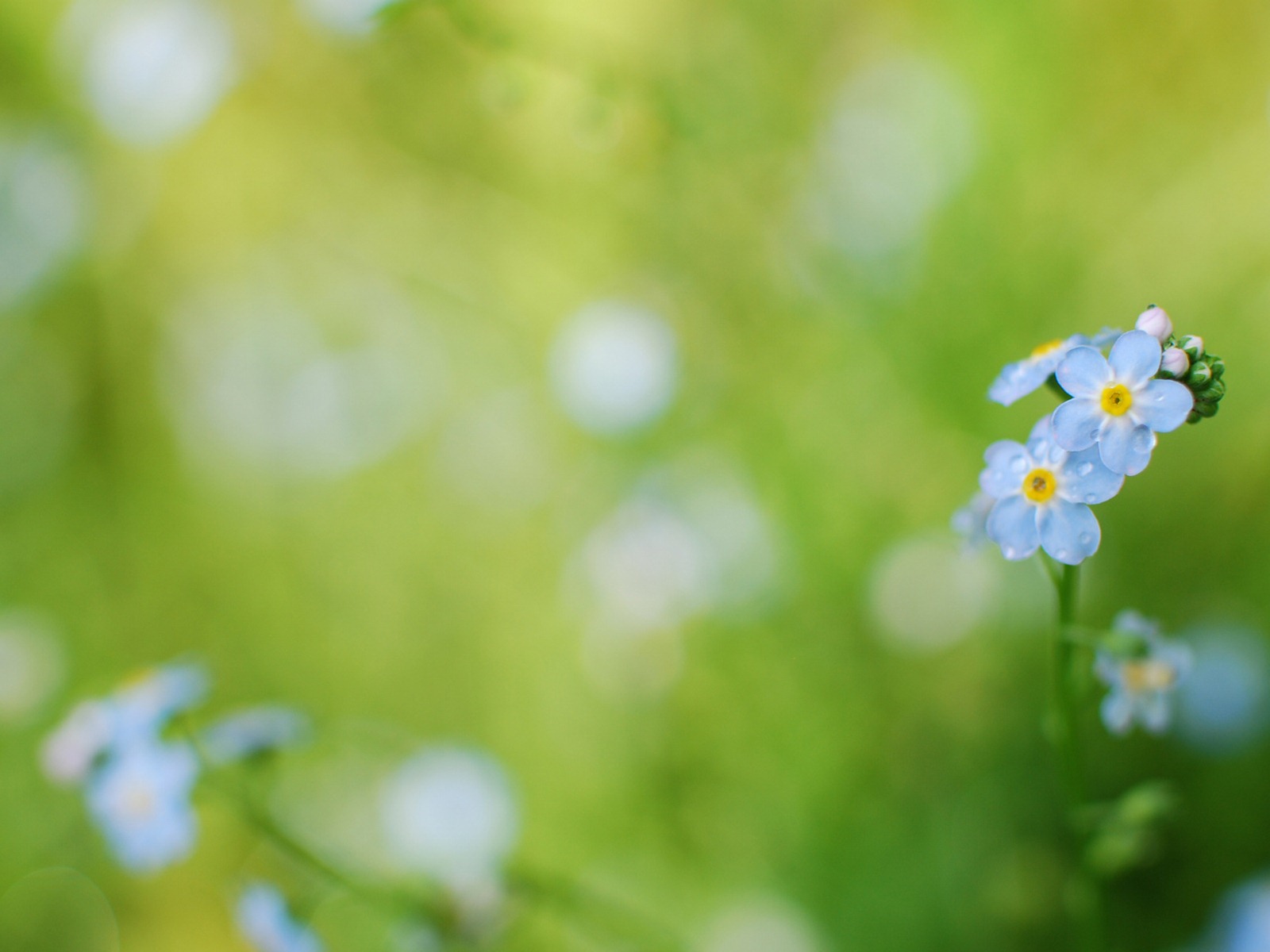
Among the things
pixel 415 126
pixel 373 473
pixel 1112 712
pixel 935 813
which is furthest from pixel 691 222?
pixel 1112 712

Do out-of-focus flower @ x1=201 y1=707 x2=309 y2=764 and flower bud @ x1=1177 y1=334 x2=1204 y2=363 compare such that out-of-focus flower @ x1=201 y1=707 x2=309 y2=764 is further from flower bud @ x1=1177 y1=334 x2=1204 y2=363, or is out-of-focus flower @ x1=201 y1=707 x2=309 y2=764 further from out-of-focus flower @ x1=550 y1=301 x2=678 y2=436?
out-of-focus flower @ x1=550 y1=301 x2=678 y2=436

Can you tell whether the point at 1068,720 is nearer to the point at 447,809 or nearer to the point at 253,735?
the point at 253,735

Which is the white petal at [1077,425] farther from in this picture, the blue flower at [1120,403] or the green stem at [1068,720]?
the green stem at [1068,720]

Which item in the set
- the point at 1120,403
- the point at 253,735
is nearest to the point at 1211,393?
the point at 1120,403

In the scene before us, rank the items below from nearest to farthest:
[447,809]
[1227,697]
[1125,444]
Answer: [1125,444] → [1227,697] → [447,809]

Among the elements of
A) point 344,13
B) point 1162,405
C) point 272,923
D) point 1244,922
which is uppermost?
point 344,13

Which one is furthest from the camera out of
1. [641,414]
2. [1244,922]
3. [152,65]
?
[152,65]

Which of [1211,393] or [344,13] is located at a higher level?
[344,13]

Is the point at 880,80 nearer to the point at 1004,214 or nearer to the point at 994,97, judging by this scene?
the point at 994,97
